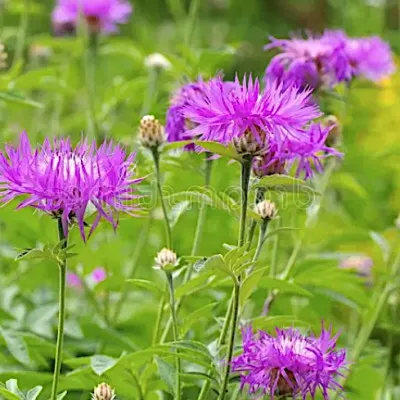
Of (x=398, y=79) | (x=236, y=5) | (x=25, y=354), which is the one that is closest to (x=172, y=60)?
(x=25, y=354)

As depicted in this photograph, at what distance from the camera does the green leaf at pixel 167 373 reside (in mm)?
911

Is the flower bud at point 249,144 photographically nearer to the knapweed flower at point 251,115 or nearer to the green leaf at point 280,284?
the knapweed flower at point 251,115

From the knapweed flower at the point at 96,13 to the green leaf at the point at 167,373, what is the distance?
951 millimetres

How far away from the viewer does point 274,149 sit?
845 millimetres

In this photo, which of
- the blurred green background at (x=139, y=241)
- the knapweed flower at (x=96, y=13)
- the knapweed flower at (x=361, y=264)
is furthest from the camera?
the knapweed flower at (x=96, y=13)

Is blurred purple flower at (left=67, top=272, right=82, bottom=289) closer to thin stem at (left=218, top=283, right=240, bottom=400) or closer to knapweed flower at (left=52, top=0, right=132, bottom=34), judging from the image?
knapweed flower at (left=52, top=0, right=132, bottom=34)

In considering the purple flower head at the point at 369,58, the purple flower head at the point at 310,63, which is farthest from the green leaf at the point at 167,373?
the purple flower head at the point at 369,58

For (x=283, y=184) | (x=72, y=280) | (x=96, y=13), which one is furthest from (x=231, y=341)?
(x=96, y=13)

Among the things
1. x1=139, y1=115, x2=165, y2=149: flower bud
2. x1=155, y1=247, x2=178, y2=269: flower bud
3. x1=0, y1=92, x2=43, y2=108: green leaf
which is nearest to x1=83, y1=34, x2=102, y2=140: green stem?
x1=0, y1=92, x2=43, y2=108: green leaf

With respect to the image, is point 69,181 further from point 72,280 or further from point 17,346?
point 72,280

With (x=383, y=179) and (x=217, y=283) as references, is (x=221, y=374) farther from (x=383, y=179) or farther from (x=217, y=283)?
(x=383, y=179)

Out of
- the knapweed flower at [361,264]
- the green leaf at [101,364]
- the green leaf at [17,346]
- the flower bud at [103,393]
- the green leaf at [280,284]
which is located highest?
the green leaf at [280,284]

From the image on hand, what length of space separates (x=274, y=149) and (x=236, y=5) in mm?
2404

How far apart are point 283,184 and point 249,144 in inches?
3.5
